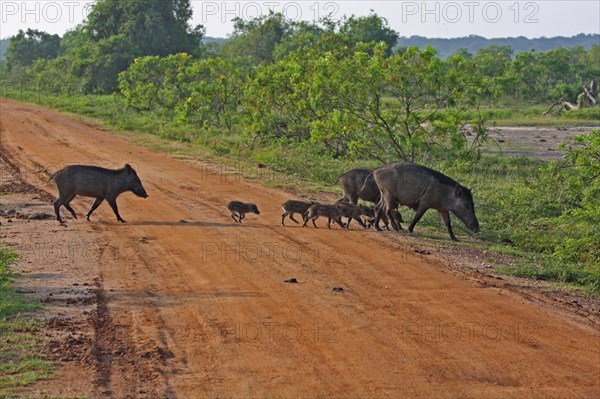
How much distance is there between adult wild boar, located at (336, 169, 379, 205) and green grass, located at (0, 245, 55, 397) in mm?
7393

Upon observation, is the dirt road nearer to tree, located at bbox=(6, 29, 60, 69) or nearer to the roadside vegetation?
the roadside vegetation

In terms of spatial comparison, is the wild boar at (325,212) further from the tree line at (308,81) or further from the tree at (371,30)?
the tree at (371,30)

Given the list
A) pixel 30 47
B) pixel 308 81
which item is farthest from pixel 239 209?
pixel 30 47

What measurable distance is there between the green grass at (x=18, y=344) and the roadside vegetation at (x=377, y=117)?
21.9 feet

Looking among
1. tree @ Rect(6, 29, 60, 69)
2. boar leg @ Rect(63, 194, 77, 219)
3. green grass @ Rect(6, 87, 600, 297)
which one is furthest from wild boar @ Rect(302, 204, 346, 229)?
tree @ Rect(6, 29, 60, 69)

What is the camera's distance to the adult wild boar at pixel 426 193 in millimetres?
15172

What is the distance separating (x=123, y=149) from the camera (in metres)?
Answer: 27.1

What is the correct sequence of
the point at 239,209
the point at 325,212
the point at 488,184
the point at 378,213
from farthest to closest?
the point at 488,184 → the point at 239,209 → the point at 378,213 → the point at 325,212

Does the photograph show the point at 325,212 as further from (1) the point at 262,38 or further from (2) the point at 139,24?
(1) the point at 262,38

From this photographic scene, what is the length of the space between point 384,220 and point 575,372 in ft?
26.5

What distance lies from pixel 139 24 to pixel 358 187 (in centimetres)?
4552

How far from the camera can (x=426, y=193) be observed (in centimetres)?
1519

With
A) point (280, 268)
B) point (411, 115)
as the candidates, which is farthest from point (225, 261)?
point (411, 115)

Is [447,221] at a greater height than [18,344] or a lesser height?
greater
